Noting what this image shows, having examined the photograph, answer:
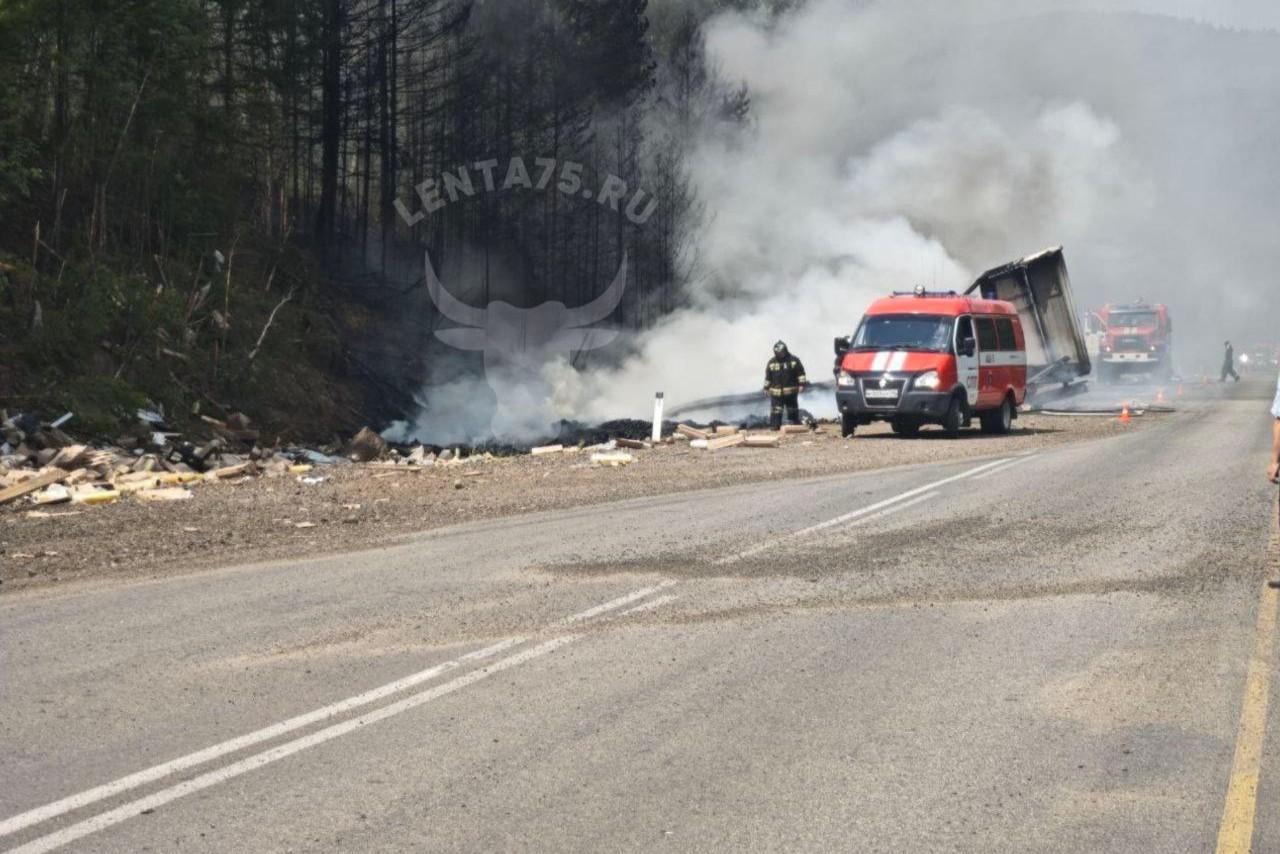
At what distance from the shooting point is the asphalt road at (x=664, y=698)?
516cm

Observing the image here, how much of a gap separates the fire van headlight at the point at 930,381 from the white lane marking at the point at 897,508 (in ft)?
28.8

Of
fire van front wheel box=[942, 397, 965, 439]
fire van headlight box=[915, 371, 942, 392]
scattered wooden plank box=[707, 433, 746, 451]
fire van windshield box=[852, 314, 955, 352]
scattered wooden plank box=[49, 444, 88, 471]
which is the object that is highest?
fire van windshield box=[852, 314, 955, 352]

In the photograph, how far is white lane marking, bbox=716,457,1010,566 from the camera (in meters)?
11.4

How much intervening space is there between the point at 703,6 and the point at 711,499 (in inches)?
1743

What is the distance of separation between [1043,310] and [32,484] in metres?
22.8

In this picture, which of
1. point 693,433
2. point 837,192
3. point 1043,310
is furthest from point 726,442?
point 837,192

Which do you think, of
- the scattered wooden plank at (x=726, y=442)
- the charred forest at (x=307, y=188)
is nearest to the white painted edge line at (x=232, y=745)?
the charred forest at (x=307, y=188)

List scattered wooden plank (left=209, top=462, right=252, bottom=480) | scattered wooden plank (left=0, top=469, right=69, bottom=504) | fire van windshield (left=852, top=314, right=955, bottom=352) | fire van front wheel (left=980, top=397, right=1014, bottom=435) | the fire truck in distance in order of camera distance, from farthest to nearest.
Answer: the fire truck in distance
fire van front wheel (left=980, top=397, right=1014, bottom=435)
fire van windshield (left=852, top=314, right=955, bottom=352)
scattered wooden plank (left=209, top=462, right=252, bottom=480)
scattered wooden plank (left=0, top=469, right=69, bottom=504)

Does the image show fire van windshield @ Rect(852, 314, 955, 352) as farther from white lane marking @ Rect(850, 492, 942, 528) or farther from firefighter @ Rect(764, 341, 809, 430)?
white lane marking @ Rect(850, 492, 942, 528)

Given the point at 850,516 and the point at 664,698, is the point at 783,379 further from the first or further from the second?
the point at 664,698

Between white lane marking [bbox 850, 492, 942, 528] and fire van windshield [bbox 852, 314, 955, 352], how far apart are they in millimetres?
9499

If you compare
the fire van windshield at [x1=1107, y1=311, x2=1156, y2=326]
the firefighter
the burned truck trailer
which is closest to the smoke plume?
the fire van windshield at [x1=1107, y1=311, x2=1156, y2=326]

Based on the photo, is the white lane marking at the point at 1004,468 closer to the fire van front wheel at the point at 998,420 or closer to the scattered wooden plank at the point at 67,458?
the fire van front wheel at the point at 998,420

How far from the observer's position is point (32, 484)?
15.4 metres
